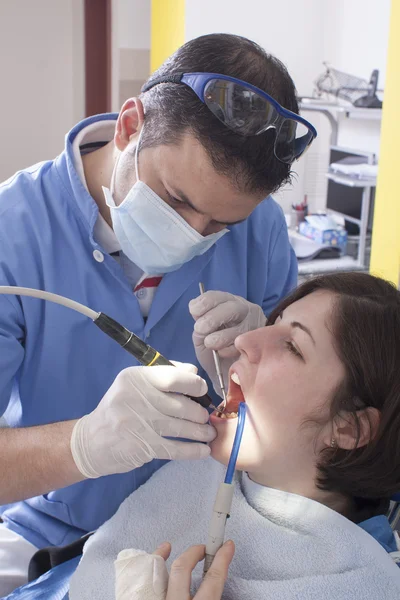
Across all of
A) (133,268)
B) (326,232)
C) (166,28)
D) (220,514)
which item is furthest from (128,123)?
(166,28)

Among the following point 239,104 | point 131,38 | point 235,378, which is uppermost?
point 131,38

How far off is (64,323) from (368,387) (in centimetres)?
64

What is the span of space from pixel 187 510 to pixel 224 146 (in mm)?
804

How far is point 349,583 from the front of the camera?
1.11 meters

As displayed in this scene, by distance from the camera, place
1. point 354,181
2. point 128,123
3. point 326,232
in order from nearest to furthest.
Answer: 1. point 128,123
2. point 354,181
3. point 326,232

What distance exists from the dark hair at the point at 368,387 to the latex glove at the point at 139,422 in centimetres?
27

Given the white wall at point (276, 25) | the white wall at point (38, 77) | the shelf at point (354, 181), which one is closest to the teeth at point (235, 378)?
the shelf at point (354, 181)

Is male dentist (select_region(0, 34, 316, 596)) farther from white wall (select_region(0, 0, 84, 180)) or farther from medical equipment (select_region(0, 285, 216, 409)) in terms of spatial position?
white wall (select_region(0, 0, 84, 180))

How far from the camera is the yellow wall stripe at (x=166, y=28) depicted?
4555 mm

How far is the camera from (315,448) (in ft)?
4.11

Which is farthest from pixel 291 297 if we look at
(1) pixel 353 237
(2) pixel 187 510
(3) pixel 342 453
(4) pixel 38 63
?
(4) pixel 38 63

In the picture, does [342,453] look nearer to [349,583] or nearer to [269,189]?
[349,583]

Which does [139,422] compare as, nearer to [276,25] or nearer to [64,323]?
[64,323]

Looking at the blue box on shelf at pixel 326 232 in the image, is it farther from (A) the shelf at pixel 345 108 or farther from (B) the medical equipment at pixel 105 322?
(B) the medical equipment at pixel 105 322
